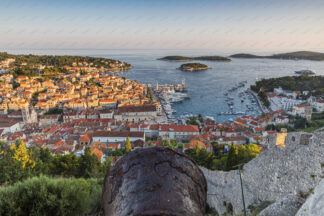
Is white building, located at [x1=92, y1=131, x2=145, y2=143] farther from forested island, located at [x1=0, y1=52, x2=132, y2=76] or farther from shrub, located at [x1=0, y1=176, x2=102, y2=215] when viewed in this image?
forested island, located at [x1=0, y1=52, x2=132, y2=76]

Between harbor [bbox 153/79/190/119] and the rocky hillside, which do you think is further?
harbor [bbox 153/79/190/119]

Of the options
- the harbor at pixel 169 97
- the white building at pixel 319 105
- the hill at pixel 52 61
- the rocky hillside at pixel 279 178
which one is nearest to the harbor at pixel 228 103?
the harbor at pixel 169 97

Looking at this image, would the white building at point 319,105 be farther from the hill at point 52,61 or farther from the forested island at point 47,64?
the hill at point 52,61

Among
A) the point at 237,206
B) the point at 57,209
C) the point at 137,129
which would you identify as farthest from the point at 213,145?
the point at 57,209

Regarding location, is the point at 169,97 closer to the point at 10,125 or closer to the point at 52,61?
the point at 10,125

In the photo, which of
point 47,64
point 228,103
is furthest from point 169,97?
point 47,64

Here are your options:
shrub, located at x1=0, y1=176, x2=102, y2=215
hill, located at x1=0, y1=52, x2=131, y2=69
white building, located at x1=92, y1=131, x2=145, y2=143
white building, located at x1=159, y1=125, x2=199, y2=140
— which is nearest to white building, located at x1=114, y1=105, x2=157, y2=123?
white building, located at x1=159, y1=125, x2=199, y2=140
